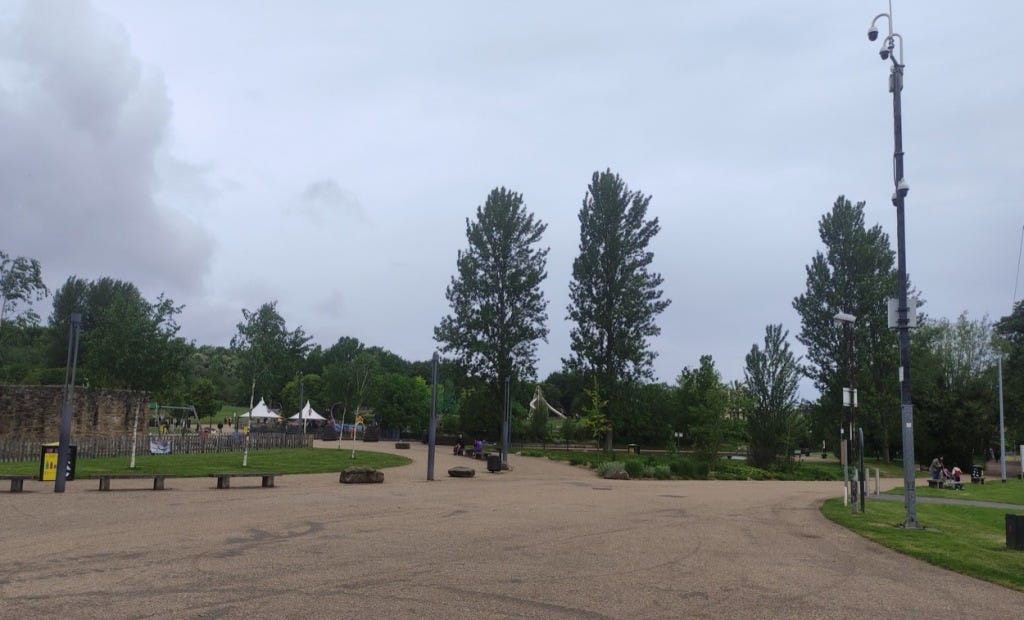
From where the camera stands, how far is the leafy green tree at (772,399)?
133 ft

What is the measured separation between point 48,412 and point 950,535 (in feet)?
140

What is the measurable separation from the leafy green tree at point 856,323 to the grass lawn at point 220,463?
36186mm

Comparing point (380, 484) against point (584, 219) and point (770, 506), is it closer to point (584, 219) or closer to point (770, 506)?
point (770, 506)

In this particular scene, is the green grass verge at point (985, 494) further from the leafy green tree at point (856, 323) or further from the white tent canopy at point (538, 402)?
the white tent canopy at point (538, 402)

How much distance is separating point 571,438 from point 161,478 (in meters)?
51.1

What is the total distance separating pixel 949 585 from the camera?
381 inches

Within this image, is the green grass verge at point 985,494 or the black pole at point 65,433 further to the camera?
the green grass verge at point 985,494

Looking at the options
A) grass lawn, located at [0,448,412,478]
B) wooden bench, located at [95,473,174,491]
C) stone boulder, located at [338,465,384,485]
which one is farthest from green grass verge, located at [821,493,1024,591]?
grass lawn, located at [0,448,412,478]

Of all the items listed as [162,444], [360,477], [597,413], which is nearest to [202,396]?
[162,444]

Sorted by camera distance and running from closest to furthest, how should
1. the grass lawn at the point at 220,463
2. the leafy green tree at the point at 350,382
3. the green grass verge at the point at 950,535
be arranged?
the green grass verge at the point at 950,535 < the grass lawn at the point at 220,463 < the leafy green tree at the point at 350,382

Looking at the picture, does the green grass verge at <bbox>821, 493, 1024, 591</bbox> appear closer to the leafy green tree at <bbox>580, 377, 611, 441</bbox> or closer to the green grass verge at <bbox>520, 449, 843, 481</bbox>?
the green grass verge at <bbox>520, 449, 843, 481</bbox>

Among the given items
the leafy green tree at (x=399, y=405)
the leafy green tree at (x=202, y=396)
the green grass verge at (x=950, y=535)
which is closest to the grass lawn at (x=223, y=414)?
the leafy green tree at (x=202, y=396)

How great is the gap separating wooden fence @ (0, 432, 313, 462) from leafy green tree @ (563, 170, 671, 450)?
21.2 m

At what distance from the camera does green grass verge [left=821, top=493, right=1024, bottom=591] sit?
10.9m
